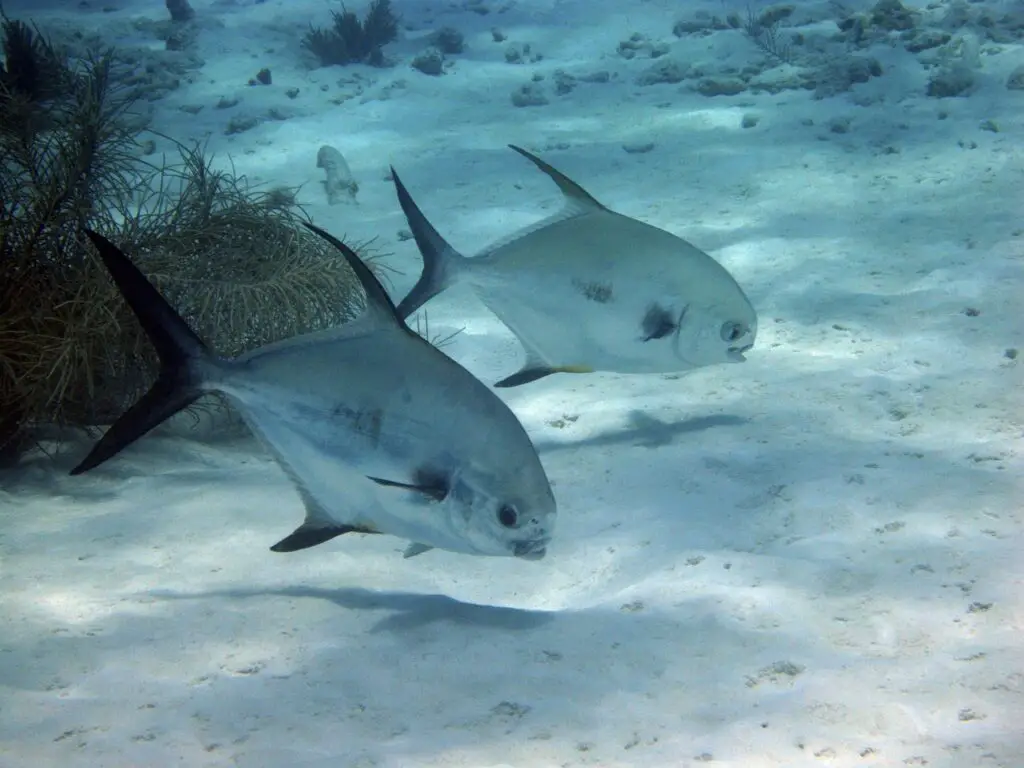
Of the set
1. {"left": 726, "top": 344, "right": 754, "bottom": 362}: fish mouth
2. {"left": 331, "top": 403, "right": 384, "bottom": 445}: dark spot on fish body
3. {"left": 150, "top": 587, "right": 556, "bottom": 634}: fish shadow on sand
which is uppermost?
{"left": 331, "top": 403, "right": 384, "bottom": 445}: dark spot on fish body

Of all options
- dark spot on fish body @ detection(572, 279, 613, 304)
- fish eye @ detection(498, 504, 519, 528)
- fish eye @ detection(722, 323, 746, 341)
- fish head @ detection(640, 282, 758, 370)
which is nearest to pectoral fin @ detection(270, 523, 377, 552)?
fish eye @ detection(498, 504, 519, 528)

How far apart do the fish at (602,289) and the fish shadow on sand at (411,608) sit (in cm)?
120

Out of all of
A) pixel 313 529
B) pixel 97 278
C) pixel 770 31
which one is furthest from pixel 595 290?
pixel 770 31

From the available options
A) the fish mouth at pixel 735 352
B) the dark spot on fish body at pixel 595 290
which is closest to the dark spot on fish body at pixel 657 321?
the dark spot on fish body at pixel 595 290

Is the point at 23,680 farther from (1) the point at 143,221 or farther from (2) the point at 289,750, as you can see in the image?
(1) the point at 143,221

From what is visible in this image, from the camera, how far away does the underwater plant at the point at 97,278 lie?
4004 millimetres

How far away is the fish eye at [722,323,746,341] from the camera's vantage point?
11.2 ft

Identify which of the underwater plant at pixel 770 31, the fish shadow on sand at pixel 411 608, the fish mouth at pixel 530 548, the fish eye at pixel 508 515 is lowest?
the fish shadow on sand at pixel 411 608

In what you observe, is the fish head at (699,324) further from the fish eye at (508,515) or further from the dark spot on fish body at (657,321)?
the fish eye at (508,515)

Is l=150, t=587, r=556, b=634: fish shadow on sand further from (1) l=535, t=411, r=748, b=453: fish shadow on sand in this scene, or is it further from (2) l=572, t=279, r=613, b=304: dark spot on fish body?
(1) l=535, t=411, r=748, b=453: fish shadow on sand

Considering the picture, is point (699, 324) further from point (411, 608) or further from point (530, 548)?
point (411, 608)

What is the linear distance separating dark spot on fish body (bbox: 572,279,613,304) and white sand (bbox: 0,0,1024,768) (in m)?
1.04

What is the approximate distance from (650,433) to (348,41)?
47.3 feet

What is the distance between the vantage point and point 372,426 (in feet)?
7.17
